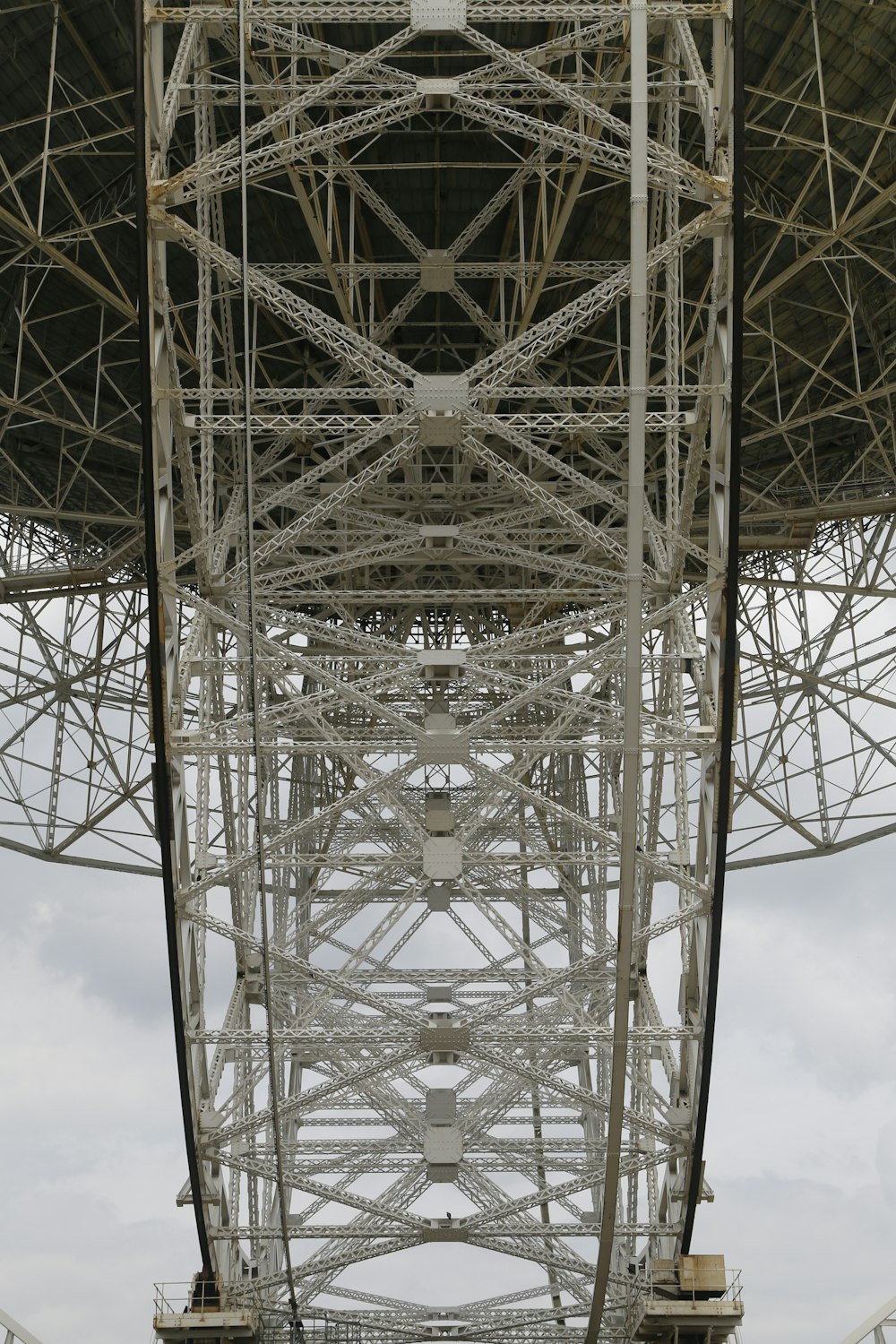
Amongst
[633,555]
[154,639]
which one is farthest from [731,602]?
[154,639]

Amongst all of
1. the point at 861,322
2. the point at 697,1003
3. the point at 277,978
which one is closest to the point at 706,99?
the point at 861,322

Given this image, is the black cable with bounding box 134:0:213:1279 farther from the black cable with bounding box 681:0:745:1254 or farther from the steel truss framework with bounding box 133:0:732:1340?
the black cable with bounding box 681:0:745:1254

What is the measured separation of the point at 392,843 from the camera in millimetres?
39250

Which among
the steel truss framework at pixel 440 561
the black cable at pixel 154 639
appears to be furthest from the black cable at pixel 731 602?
the black cable at pixel 154 639

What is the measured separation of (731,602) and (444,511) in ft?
32.6

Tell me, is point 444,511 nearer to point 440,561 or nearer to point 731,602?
point 440,561

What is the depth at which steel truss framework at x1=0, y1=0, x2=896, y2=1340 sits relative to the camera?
26734mm

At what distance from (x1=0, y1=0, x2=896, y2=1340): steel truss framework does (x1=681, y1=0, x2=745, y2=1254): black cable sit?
44 centimetres

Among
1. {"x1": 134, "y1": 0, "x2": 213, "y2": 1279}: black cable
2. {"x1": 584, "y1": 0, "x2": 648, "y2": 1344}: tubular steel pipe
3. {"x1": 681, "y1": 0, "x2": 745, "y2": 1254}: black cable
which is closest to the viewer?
{"x1": 584, "y1": 0, "x2": 648, "y2": 1344}: tubular steel pipe

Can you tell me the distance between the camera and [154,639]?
→ 2769 cm

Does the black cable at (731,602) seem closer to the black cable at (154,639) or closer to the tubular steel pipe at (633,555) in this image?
the tubular steel pipe at (633,555)

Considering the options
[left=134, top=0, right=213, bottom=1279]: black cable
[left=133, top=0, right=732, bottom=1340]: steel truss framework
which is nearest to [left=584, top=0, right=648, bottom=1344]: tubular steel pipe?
[left=133, top=0, right=732, bottom=1340]: steel truss framework

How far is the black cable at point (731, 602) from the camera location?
25.0 m

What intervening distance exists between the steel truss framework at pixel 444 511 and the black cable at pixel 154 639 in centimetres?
27
